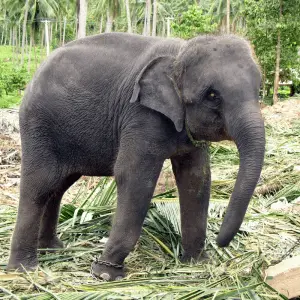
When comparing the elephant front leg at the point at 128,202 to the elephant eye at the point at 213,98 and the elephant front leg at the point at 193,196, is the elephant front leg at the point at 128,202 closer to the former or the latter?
the elephant front leg at the point at 193,196

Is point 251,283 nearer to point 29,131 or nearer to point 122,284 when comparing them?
point 122,284

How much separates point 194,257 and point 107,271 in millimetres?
799

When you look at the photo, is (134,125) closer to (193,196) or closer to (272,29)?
(193,196)

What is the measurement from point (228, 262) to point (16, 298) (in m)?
1.67

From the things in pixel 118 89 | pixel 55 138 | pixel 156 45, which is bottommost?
pixel 55 138

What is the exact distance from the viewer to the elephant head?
3.99m

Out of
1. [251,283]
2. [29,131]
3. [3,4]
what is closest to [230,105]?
[251,283]

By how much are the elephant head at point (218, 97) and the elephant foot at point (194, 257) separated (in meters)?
1.14

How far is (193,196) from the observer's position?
5078 mm

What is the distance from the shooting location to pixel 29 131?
495 centimetres

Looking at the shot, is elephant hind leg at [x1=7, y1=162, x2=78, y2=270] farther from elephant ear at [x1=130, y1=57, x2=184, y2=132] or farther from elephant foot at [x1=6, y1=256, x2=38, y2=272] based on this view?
elephant ear at [x1=130, y1=57, x2=184, y2=132]

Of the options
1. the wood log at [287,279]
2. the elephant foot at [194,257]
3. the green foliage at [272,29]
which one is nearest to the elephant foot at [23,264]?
the elephant foot at [194,257]

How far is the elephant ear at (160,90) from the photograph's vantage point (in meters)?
4.41

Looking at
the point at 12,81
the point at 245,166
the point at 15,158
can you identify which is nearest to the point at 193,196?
the point at 245,166
